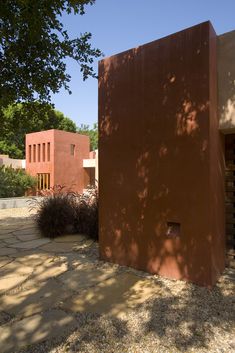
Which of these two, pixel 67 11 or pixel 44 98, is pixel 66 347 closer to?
pixel 44 98

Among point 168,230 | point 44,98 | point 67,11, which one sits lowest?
point 168,230

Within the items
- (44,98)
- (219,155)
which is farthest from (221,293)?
(44,98)

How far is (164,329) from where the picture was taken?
299 cm

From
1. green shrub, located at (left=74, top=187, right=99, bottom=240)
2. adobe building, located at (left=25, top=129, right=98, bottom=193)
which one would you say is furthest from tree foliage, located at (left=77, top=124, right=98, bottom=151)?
green shrub, located at (left=74, top=187, right=99, bottom=240)

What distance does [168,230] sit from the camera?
173 inches

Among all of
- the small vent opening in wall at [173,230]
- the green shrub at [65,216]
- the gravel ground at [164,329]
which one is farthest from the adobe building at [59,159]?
the gravel ground at [164,329]

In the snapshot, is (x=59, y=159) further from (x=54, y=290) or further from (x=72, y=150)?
(x=54, y=290)

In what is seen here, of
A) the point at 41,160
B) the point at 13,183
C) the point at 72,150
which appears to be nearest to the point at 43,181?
the point at 41,160

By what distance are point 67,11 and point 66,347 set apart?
4.35m

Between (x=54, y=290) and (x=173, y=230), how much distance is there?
1783mm

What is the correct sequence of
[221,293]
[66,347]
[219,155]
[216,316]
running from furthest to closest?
[219,155] < [221,293] < [216,316] < [66,347]

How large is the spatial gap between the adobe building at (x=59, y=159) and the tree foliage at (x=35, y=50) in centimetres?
1840

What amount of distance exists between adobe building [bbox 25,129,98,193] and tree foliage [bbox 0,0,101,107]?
60.4 ft

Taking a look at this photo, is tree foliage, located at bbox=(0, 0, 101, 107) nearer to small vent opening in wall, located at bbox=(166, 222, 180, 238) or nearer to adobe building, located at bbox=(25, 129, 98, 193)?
small vent opening in wall, located at bbox=(166, 222, 180, 238)
